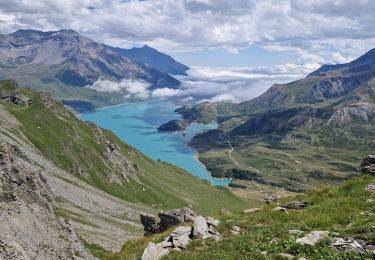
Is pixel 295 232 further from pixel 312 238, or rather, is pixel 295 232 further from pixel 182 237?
pixel 182 237

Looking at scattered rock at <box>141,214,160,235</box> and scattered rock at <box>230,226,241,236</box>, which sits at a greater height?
scattered rock at <box>230,226,241,236</box>

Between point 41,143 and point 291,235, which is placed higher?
point 291,235

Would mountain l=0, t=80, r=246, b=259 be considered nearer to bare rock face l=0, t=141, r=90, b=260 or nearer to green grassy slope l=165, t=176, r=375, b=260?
bare rock face l=0, t=141, r=90, b=260

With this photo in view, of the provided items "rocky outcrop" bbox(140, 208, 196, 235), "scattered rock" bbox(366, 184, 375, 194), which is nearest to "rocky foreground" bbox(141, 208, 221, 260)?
"rocky outcrop" bbox(140, 208, 196, 235)

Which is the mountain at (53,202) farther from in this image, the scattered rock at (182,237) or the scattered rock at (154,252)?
the scattered rock at (182,237)

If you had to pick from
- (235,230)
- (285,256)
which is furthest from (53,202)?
(285,256)

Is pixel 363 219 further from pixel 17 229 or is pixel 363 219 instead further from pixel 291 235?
pixel 17 229

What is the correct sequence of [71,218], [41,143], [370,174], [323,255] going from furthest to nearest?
[41,143]
[71,218]
[370,174]
[323,255]

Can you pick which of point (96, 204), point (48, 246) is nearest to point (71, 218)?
point (96, 204)
